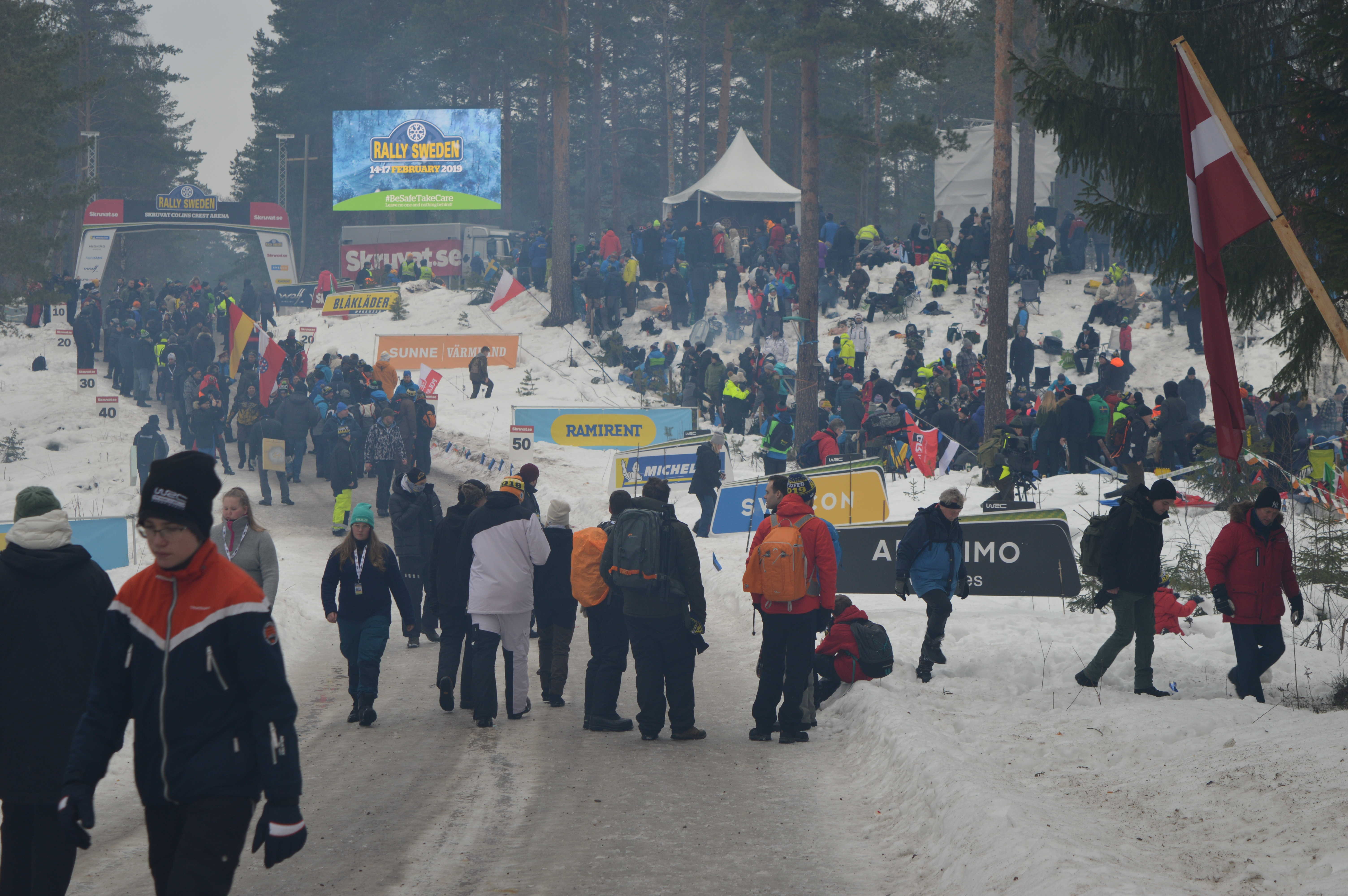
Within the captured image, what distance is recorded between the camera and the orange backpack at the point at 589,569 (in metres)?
9.34

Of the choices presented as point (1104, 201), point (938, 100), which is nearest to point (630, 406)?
point (1104, 201)

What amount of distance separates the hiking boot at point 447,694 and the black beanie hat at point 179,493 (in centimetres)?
596

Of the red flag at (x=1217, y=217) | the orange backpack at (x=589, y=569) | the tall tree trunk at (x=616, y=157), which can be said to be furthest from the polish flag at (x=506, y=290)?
the red flag at (x=1217, y=217)

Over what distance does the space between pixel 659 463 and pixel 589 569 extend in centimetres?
1060

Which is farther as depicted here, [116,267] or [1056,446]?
[116,267]

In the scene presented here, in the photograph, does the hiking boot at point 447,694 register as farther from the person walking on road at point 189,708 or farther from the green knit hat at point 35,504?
the person walking on road at point 189,708

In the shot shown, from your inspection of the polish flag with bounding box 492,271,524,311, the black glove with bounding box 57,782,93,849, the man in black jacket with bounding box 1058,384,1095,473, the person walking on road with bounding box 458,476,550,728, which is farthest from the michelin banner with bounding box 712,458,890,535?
the polish flag with bounding box 492,271,524,311

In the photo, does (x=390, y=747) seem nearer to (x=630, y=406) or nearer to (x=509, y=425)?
(x=630, y=406)

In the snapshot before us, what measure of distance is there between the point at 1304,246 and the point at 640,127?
6386 cm

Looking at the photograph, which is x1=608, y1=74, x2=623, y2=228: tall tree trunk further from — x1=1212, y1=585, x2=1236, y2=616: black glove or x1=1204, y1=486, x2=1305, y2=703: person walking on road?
x1=1212, y1=585, x2=1236, y2=616: black glove

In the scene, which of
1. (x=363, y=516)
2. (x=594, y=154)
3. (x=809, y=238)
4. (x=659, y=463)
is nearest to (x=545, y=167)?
(x=594, y=154)

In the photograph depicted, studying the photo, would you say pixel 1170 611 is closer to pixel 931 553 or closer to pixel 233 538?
pixel 931 553

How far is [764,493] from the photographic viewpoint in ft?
59.7

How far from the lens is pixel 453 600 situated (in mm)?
9516
